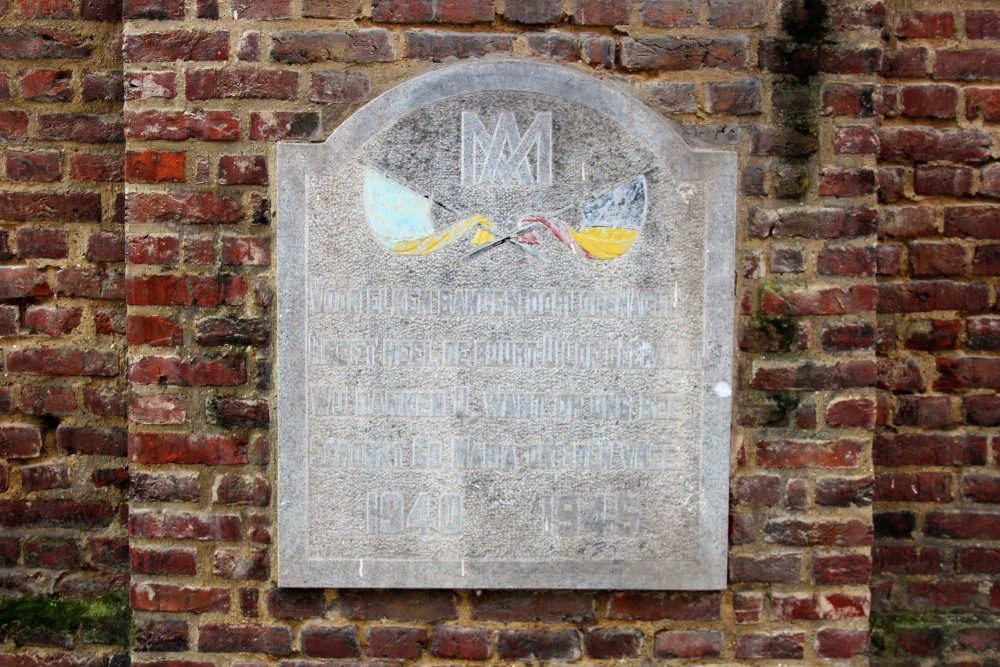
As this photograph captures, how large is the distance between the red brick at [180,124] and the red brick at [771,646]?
166 centimetres

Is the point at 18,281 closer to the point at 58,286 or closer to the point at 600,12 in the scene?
the point at 58,286

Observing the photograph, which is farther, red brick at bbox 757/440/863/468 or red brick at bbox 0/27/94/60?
red brick at bbox 0/27/94/60

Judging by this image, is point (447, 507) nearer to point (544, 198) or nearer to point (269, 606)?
point (269, 606)

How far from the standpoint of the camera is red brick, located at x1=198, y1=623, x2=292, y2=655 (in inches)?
78.2

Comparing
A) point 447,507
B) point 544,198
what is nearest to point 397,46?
point 544,198

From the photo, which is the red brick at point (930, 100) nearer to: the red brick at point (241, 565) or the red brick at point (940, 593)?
the red brick at point (940, 593)

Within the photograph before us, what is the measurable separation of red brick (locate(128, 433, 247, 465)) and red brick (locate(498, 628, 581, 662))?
2.43 feet

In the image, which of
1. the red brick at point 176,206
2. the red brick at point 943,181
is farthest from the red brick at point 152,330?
the red brick at point 943,181

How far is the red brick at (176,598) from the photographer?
1983mm

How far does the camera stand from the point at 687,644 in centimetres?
199

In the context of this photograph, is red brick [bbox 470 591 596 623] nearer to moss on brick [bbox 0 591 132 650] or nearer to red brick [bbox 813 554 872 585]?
red brick [bbox 813 554 872 585]

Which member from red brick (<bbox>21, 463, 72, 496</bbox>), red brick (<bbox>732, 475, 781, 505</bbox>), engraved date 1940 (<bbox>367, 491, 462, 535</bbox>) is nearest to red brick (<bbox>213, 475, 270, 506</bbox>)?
engraved date 1940 (<bbox>367, 491, 462, 535</bbox>)

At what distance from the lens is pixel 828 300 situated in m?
1.95

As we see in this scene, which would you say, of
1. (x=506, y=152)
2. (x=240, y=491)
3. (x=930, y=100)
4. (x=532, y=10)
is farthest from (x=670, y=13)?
(x=240, y=491)
